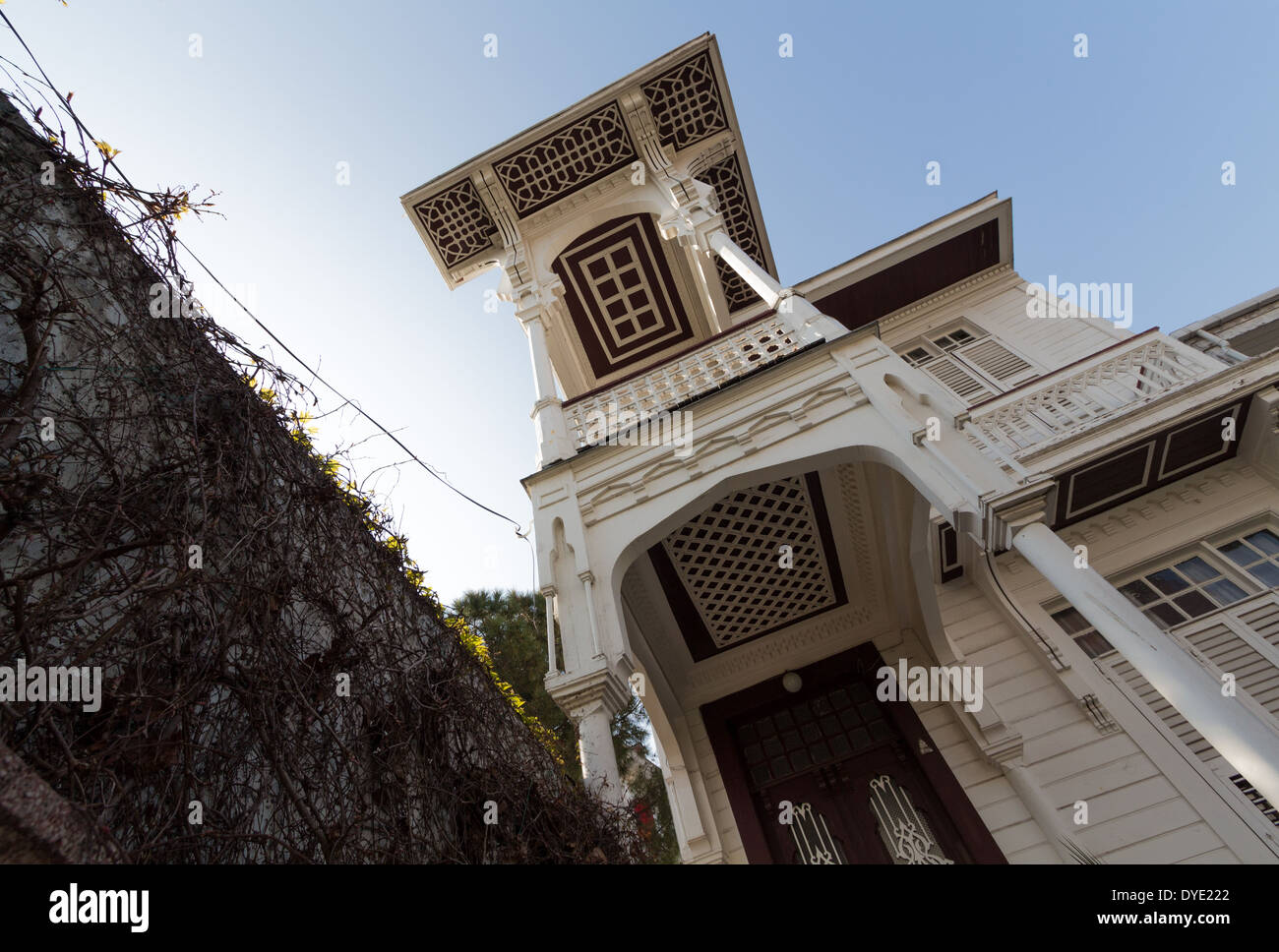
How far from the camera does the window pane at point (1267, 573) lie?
6199 mm

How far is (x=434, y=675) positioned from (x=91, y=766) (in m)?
1.91

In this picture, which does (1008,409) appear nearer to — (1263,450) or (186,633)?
(1263,450)

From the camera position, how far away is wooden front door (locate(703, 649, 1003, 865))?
6.14 metres

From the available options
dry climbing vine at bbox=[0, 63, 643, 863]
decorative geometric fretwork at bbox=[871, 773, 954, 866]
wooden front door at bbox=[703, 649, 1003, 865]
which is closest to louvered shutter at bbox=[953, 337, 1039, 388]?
wooden front door at bbox=[703, 649, 1003, 865]

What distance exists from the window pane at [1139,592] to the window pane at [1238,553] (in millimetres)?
705

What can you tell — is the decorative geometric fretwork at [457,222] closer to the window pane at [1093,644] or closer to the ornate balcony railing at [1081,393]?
the ornate balcony railing at [1081,393]

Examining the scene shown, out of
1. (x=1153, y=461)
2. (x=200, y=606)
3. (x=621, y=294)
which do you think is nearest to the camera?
(x=200, y=606)

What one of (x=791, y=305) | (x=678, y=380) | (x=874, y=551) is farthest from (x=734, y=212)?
(x=874, y=551)

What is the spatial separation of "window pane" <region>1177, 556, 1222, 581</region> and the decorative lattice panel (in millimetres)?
3130

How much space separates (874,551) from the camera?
688cm

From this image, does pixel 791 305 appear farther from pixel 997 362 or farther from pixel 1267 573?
pixel 1267 573

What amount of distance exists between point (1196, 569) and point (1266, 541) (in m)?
0.61

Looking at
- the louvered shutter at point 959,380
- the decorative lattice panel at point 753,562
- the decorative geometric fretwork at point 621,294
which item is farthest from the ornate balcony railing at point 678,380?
the decorative geometric fretwork at point 621,294

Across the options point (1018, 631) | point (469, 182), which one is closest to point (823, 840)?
point (1018, 631)
